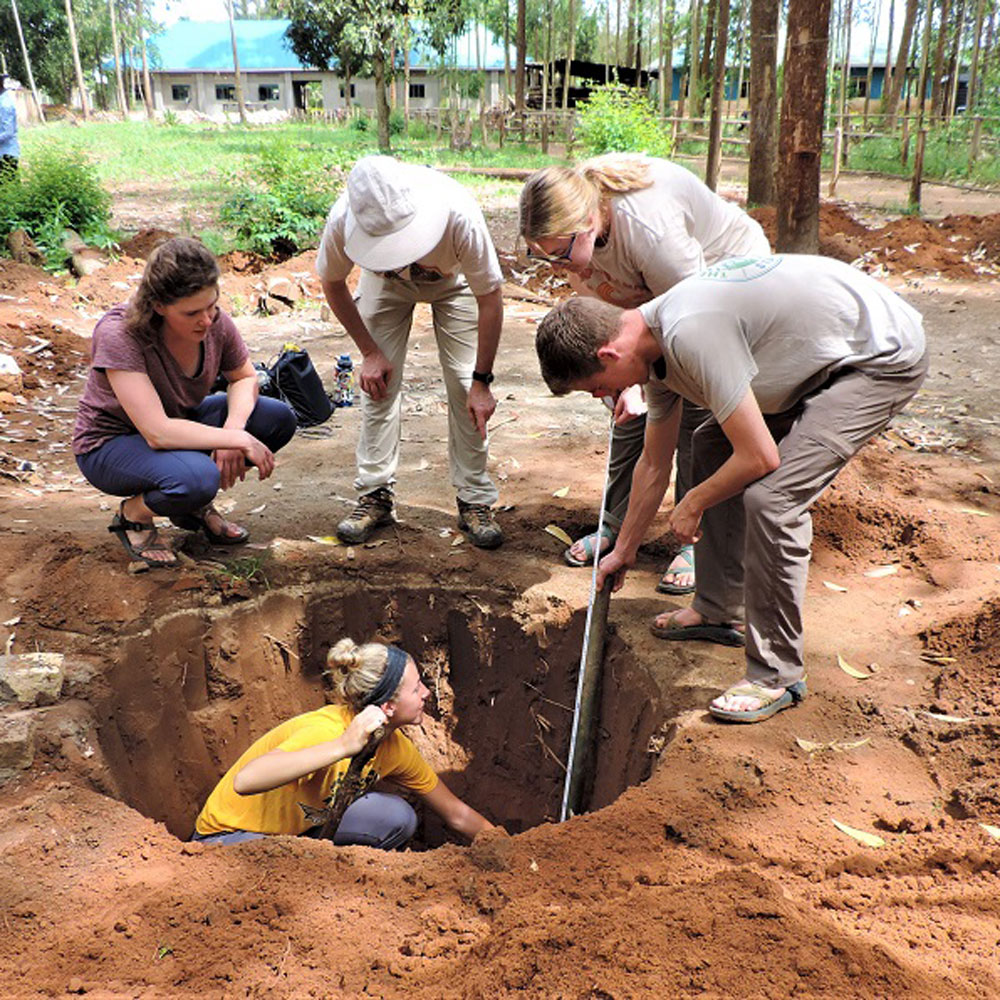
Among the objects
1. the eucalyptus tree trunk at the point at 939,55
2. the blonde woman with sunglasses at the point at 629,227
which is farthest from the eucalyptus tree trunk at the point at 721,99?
the blonde woman with sunglasses at the point at 629,227

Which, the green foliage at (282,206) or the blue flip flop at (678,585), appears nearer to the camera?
the blue flip flop at (678,585)

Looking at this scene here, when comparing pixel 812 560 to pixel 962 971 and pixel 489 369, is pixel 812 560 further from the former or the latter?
pixel 962 971

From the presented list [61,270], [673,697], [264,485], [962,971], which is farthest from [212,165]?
[962,971]

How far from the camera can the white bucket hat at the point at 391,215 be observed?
347cm

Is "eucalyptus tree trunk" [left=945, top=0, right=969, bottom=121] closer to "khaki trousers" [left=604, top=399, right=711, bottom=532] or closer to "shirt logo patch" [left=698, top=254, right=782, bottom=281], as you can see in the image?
"khaki trousers" [left=604, top=399, right=711, bottom=532]

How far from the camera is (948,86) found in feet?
88.9

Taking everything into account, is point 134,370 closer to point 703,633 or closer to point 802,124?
point 703,633

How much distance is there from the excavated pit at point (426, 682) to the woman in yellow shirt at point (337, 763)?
26.5 inches

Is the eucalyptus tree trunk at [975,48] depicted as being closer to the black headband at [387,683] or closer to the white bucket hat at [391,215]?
the white bucket hat at [391,215]

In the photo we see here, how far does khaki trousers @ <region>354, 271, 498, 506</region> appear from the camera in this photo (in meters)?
4.15

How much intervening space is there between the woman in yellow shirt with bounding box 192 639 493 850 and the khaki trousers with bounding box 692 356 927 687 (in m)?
1.19

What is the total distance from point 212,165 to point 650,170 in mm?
19425

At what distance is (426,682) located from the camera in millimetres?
4492

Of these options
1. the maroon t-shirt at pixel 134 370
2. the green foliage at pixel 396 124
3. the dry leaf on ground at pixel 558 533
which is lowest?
the dry leaf on ground at pixel 558 533
